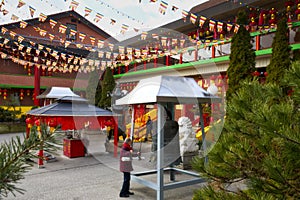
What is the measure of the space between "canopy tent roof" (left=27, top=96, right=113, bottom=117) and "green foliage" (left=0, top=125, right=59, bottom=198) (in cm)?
830

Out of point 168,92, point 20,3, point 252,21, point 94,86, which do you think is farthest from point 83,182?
point 94,86

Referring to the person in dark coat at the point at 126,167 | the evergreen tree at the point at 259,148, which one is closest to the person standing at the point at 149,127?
the person in dark coat at the point at 126,167

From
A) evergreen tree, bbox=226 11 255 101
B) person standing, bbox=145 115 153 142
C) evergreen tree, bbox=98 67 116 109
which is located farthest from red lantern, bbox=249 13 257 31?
evergreen tree, bbox=98 67 116 109

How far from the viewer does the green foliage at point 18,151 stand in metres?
1.07

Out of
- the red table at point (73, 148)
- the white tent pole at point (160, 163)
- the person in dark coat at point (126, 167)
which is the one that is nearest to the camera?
the white tent pole at point (160, 163)

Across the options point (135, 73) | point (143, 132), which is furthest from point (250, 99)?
point (135, 73)

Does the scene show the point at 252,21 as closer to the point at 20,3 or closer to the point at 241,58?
the point at 241,58

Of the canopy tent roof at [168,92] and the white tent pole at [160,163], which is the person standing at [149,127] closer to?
the canopy tent roof at [168,92]

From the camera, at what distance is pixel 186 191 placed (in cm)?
638

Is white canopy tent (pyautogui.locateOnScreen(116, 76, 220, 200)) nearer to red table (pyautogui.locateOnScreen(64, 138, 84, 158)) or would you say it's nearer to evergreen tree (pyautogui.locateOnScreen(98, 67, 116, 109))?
red table (pyautogui.locateOnScreen(64, 138, 84, 158))

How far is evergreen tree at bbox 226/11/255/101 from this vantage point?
11.2 m

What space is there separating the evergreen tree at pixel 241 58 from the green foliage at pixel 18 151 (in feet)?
35.6

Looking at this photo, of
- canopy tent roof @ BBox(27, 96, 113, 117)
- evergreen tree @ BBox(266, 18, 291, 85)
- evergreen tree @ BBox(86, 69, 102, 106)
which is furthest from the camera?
evergreen tree @ BBox(86, 69, 102, 106)

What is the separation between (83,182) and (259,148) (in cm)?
645
